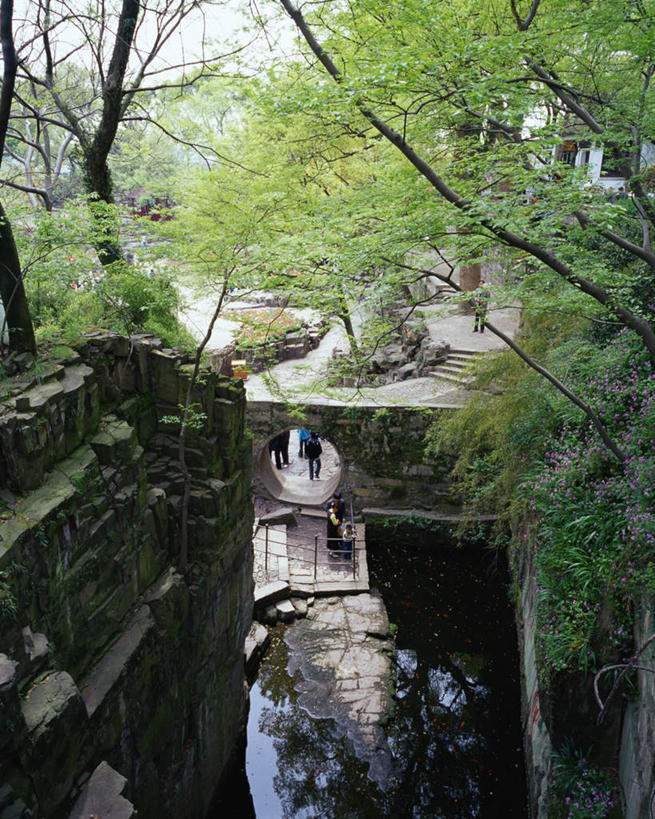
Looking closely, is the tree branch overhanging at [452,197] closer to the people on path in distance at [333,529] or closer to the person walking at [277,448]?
the people on path in distance at [333,529]

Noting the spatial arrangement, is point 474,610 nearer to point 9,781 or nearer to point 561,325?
point 561,325

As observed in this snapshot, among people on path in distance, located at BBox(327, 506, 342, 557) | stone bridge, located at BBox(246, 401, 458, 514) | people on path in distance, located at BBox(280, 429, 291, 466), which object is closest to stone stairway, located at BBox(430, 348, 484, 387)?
stone bridge, located at BBox(246, 401, 458, 514)

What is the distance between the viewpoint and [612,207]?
5.34m

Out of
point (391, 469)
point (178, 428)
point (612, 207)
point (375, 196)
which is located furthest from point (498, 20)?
point (391, 469)

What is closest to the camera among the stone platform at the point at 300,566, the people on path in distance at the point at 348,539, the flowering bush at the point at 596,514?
the flowering bush at the point at 596,514

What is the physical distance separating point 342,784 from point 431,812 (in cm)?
135

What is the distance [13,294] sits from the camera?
17.5 feet

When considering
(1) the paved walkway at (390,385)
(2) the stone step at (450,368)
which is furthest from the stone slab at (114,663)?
(2) the stone step at (450,368)

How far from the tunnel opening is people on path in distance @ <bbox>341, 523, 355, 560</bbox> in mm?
1933

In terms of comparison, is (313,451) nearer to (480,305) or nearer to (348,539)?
(348,539)

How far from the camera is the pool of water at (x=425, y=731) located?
26.5ft

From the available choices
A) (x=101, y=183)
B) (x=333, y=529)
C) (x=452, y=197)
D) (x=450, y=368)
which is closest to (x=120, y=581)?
(x=452, y=197)

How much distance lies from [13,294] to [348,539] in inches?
353

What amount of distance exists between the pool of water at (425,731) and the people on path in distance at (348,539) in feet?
3.27
